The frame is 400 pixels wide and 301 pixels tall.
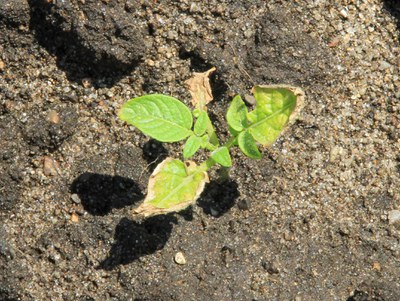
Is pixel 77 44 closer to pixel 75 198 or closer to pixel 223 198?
pixel 75 198

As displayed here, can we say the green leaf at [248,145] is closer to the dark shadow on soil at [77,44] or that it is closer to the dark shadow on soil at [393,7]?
the dark shadow on soil at [77,44]

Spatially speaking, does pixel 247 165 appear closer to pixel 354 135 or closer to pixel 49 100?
pixel 354 135

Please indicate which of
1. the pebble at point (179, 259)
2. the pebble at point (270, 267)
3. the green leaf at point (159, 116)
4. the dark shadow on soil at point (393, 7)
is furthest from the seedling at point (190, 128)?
the dark shadow on soil at point (393, 7)

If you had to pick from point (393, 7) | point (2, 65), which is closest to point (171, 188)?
point (2, 65)

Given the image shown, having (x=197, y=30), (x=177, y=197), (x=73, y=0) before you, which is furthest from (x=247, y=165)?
(x=73, y=0)

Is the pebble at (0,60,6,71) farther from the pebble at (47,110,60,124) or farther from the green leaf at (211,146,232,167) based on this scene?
the green leaf at (211,146,232,167)

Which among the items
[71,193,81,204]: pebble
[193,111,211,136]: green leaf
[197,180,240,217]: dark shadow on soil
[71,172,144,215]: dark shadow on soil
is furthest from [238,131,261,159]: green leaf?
[71,193,81,204]: pebble

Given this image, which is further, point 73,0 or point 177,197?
point 73,0
